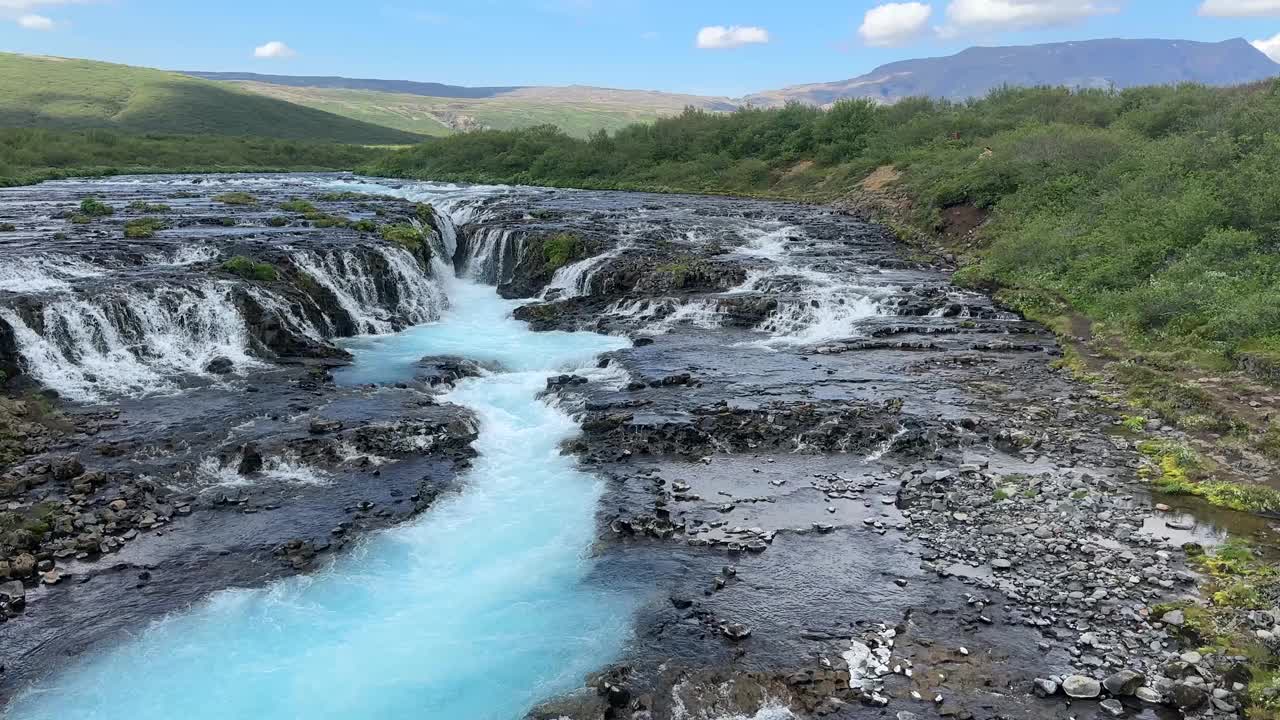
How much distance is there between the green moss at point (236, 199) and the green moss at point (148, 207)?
3.58m

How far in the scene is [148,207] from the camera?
47.5 metres

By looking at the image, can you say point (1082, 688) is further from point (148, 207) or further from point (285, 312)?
point (148, 207)

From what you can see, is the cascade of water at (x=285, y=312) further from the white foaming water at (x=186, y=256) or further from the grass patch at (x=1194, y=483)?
the grass patch at (x=1194, y=483)

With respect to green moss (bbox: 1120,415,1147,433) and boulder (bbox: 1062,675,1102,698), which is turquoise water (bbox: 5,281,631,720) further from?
green moss (bbox: 1120,415,1147,433)

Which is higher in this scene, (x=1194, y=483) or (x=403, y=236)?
(x=403, y=236)

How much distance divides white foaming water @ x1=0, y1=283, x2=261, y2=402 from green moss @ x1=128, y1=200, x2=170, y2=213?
2267cm

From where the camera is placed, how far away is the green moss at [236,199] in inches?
2034

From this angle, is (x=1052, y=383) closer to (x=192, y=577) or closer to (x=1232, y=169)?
(x=1232, y=169)

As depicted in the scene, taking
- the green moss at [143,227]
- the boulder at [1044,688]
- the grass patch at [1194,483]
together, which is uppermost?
the green moss at [143,227]

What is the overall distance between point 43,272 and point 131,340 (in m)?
6.41

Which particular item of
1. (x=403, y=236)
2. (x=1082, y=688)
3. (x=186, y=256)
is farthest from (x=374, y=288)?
(x=1082, y=688)

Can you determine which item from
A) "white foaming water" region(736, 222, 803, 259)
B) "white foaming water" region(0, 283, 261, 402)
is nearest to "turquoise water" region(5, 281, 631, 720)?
"white foaming water" region(0, 283, 261, 402)

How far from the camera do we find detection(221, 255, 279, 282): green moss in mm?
30605

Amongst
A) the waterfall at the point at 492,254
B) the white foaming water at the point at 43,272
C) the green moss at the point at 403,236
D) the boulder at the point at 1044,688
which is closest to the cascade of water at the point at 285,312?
the white foaming water at the point at 43,272
